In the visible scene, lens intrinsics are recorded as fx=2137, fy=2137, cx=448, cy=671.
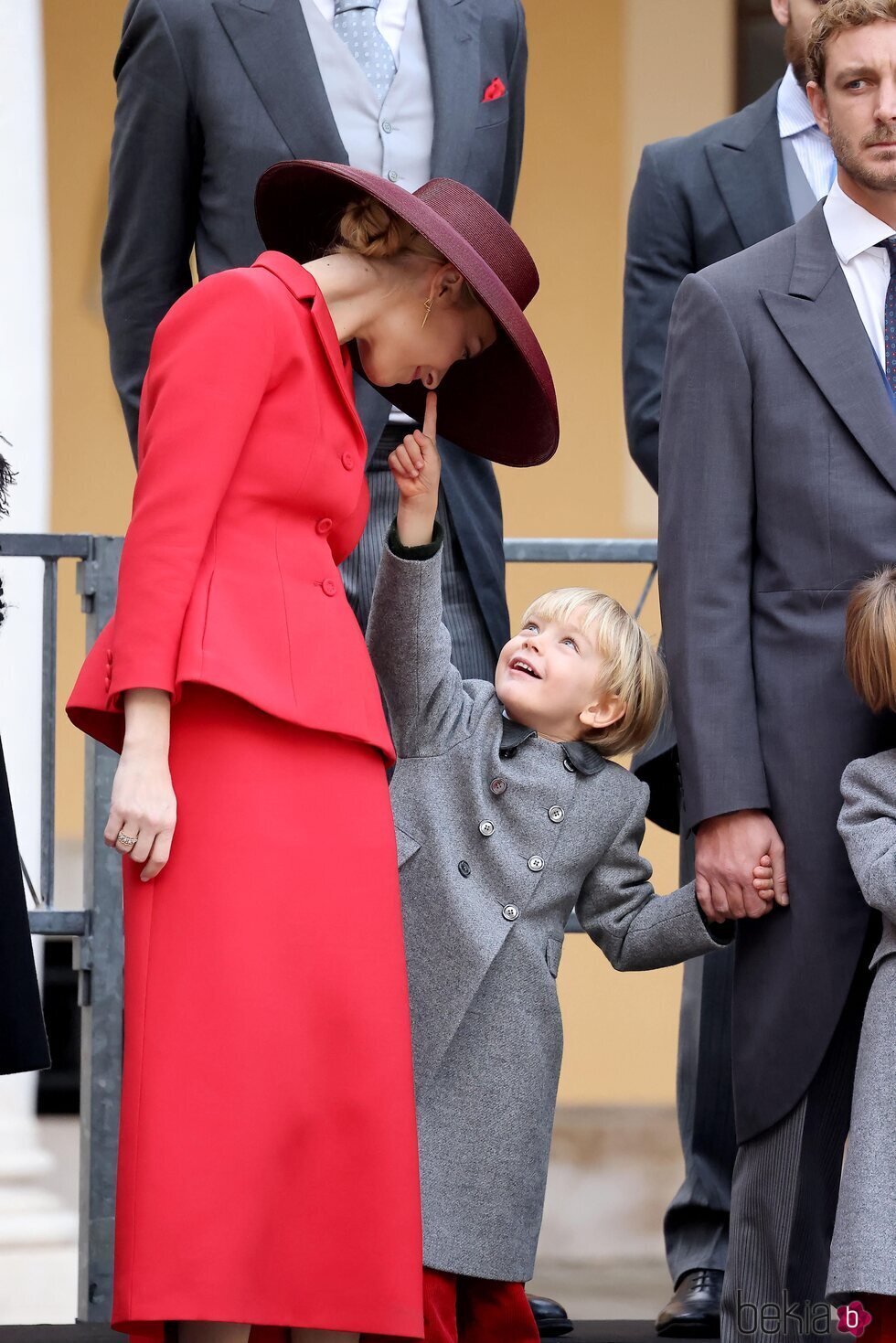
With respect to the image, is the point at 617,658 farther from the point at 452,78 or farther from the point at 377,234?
the point at 452,78

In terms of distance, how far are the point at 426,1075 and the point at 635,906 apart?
0.36 metres

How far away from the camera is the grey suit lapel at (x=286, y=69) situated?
10.1 ft

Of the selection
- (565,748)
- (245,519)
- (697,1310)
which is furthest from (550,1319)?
(245,519)

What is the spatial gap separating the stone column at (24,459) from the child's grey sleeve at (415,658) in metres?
2.24

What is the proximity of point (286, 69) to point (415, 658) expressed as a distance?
92cm

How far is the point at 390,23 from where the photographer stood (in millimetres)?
3227

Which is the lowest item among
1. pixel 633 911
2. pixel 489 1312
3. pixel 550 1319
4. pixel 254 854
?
pixel 550 1319

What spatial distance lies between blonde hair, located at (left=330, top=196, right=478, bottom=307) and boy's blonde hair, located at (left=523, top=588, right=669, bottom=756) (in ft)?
1.74

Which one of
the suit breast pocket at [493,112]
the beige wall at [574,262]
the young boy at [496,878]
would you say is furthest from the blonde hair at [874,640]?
the beige wall at [574,262]

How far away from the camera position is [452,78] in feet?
→ 10.4

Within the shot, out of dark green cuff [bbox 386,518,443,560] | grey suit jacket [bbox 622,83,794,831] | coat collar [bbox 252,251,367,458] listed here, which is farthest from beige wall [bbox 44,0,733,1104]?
coat collar [bbox 252,251,367,458]

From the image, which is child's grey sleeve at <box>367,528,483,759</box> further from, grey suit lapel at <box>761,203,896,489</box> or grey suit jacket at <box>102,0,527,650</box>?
grey suit lapel at <box>761,203,896,489</box>

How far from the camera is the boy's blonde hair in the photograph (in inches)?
114

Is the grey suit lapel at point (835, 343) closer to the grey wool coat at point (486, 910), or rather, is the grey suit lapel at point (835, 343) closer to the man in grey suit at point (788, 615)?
the man in grey suit at point (788, 615)
